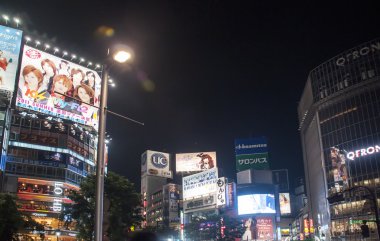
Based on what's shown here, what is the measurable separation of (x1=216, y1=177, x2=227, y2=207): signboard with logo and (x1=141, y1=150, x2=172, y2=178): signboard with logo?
47.6m

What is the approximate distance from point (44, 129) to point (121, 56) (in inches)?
2856

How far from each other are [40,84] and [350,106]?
196 ft

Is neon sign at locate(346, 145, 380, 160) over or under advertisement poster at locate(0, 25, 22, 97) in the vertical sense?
under

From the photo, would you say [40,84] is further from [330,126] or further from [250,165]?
[250,165]

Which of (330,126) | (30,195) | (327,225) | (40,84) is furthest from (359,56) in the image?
(30,195)

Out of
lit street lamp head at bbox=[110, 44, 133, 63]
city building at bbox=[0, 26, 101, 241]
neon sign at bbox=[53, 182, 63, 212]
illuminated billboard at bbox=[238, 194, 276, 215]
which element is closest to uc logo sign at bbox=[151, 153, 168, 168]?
illuminated billboard at bbox=[238, 194, 276, 215]

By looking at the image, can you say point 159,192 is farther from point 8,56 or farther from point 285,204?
point 8,56

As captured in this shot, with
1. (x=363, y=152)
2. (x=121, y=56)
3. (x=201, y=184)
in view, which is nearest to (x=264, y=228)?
(x=201, y=184)

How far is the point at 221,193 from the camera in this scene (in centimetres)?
10019

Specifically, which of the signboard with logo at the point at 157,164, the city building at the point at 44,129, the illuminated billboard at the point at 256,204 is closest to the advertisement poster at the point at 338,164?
the illuminated billboard at the point at 256,204

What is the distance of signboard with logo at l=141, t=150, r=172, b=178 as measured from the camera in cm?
14500

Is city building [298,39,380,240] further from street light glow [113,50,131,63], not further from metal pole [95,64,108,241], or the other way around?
street light glow [113,50,131,63]

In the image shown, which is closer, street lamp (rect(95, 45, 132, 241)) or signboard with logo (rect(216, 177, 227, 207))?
street lamp (rect(95, 45, 132, 241))

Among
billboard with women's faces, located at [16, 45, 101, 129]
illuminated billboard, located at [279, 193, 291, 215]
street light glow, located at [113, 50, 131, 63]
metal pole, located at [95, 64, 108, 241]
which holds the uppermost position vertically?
billboard with women's faces, located at [16, 45, 101, 129]
